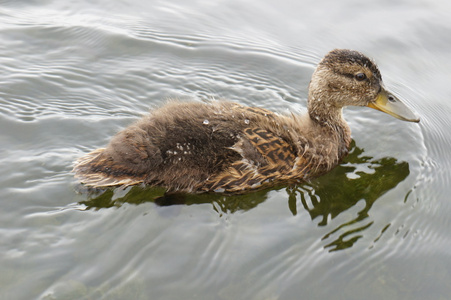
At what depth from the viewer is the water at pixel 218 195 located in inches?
178

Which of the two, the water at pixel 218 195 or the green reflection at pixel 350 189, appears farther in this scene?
the green reflection at pixel 350 189

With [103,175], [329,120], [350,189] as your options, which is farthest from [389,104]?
[103,175]

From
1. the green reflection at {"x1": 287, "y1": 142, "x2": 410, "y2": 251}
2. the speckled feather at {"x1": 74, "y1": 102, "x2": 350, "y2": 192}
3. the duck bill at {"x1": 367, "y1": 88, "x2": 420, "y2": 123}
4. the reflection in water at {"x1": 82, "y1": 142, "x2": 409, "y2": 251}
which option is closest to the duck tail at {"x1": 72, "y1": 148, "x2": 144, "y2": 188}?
the speckled feather at {"x1": 74, "y1": 102, "x2": 350, "y2": 192}

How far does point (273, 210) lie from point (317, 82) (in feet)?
4.84

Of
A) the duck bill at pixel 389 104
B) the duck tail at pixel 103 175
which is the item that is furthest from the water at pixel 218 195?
the duck bill at pixel 389 104

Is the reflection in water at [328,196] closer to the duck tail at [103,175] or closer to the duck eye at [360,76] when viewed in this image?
the duck tail at [103,175]

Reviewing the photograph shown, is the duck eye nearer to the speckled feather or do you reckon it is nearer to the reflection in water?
the reflection in water

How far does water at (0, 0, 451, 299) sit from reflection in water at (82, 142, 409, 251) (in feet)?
0.06

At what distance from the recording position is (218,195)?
532cm

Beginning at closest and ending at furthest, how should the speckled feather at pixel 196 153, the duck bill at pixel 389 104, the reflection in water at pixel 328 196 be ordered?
1. the speckled feather at pixel 196 153
2. the reflection in water at pixel 328 196
3. the duck bill at pixel 389 104

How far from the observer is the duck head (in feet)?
19.2

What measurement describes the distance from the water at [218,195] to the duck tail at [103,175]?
0.16 m

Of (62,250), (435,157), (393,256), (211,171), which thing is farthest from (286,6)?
(62,250)

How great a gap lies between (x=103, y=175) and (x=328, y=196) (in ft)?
6.78
